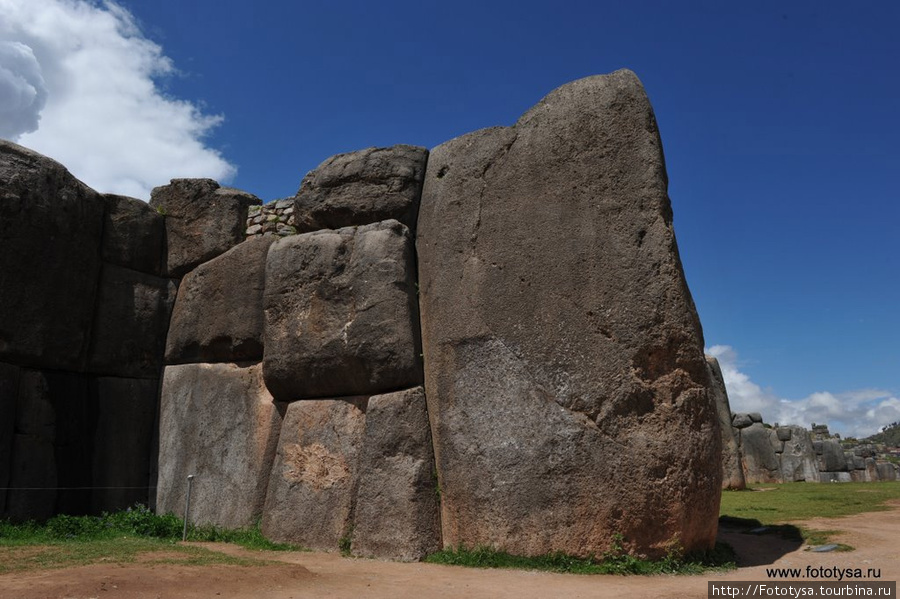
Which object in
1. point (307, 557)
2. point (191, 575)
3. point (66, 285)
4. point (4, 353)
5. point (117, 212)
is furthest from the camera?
point (117, 212)

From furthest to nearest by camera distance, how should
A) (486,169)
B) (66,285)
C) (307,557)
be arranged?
(66,285)
(486,169)
(307,557)

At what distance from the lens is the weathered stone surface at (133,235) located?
1091 cm

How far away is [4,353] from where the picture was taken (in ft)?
31.0

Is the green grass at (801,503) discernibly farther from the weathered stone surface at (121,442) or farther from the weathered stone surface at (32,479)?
the weathered stone surface at (32,479)

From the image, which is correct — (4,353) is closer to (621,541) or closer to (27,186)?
(27,186)

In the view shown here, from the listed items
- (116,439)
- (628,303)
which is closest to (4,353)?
(116,439)

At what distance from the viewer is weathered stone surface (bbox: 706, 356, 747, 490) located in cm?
1875

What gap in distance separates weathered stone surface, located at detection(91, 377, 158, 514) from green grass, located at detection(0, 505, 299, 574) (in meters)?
0.35

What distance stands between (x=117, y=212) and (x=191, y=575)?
21.2 ft

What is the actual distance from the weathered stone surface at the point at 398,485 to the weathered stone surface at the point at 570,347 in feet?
0.63

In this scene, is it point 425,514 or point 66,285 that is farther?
point 66,285

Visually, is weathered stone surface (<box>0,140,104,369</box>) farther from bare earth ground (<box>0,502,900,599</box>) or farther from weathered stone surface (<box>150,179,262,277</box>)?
bare earth ground (<box>0,502,900,599</box>)

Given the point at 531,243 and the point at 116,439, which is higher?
the point at 531,243

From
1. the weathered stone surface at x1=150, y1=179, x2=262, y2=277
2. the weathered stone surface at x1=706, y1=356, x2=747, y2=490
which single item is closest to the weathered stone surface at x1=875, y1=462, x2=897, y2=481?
the weathered stone surface at x1=706, y1=356, x2=747, y2=490
